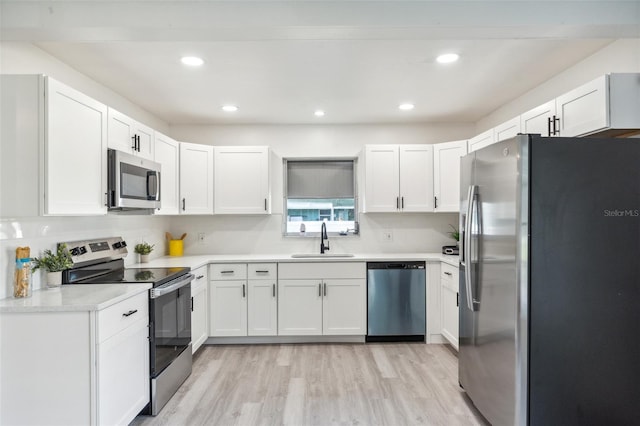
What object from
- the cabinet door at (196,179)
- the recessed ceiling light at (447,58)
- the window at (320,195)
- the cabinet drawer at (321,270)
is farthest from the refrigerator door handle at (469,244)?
the cabinet door at (196,179)

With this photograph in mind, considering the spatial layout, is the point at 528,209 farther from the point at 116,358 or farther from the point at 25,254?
the point at 25,254

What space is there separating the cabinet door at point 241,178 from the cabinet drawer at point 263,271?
65 cm

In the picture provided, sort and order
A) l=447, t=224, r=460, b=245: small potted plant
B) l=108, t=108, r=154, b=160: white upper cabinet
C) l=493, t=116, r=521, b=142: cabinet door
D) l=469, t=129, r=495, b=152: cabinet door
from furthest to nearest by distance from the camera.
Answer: l=447, t=224, r=460, b=245: small potted plant → l=469, t=129, r=495, b=152: cabinet door → l=493, t=116, r=521, b=142: cabinet door → l=108, t=108, r=154, b=160: white upper cabinet

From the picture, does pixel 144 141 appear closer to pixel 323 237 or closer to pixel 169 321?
pixel 169 321

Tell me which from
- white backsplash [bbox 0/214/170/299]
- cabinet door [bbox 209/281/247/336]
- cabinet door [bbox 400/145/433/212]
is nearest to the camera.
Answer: white backsplash [bbox 0/214/170/299]

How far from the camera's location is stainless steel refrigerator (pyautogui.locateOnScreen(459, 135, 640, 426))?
1.88 m

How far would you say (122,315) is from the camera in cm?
208

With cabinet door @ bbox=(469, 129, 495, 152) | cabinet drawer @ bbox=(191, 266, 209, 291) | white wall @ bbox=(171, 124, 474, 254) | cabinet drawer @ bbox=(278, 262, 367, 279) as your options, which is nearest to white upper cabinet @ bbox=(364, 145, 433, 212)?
white wall @ bbox=(171, 124, 474, 254)

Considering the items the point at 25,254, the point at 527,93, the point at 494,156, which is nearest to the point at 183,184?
the point at 25,254

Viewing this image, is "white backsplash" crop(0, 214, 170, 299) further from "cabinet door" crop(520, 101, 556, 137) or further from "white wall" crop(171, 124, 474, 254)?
"cabinet door" crop(520, 101, 556, 137)

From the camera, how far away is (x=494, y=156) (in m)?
2.11

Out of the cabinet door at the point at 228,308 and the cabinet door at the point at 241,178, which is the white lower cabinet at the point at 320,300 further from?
the cabinet door at the point at 241,178

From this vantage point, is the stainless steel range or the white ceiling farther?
the stainless steel range

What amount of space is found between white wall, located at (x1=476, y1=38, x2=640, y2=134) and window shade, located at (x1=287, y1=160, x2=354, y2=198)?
1.86m
